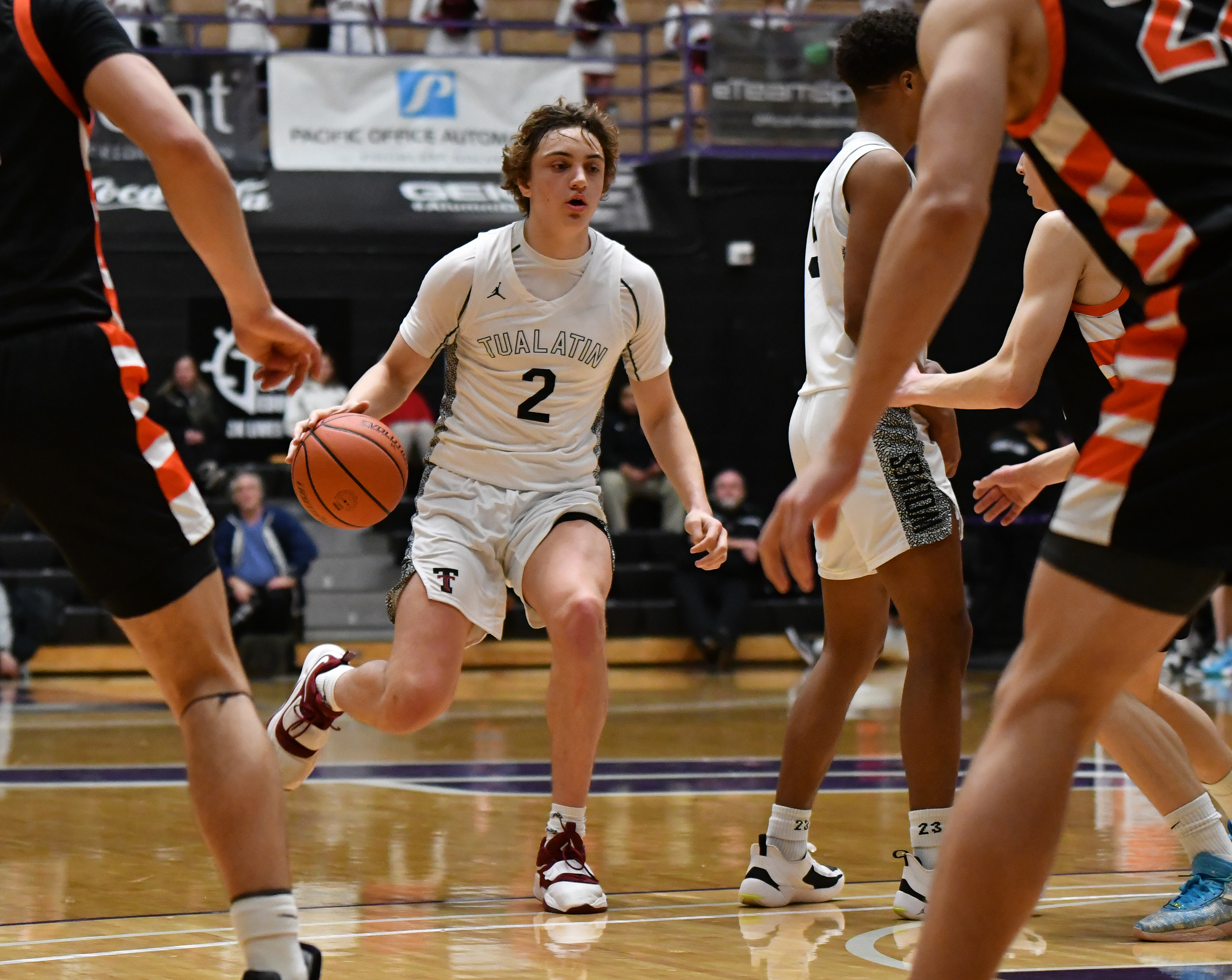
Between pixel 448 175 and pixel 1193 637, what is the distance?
7186 millimetres

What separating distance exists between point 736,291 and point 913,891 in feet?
38.7

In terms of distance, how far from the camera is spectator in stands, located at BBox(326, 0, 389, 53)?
14914mm

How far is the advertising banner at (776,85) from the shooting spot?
14.7 m

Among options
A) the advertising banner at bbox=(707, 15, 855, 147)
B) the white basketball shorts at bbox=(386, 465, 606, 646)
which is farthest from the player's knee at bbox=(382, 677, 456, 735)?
the advertising banner at bbox=(707, 15, 855, 147)

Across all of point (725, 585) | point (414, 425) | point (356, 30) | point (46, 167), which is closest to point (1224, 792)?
point (46, 167)

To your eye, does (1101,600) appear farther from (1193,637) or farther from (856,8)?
(856,8)

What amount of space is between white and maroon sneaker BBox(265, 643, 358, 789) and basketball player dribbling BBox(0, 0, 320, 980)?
2.23m

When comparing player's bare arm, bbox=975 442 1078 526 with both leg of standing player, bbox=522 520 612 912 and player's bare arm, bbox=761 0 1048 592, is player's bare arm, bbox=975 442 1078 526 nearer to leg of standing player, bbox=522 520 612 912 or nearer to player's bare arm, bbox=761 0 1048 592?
leg of standing player, bbox=522 520 612 912

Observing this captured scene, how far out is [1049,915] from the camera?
14.0 feet

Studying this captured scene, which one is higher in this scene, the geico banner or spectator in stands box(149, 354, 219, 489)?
the geico banner

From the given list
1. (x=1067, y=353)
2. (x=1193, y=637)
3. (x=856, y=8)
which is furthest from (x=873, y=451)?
(x=856, y=8)

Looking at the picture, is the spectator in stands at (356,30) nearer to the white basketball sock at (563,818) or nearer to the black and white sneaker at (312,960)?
the white basketball sock at (563,818)

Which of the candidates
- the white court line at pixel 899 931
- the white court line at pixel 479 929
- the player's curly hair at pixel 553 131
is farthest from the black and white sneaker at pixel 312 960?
the player's curly hair at pixel 553 131

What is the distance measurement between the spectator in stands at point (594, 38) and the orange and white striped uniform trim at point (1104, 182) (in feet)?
42.5
